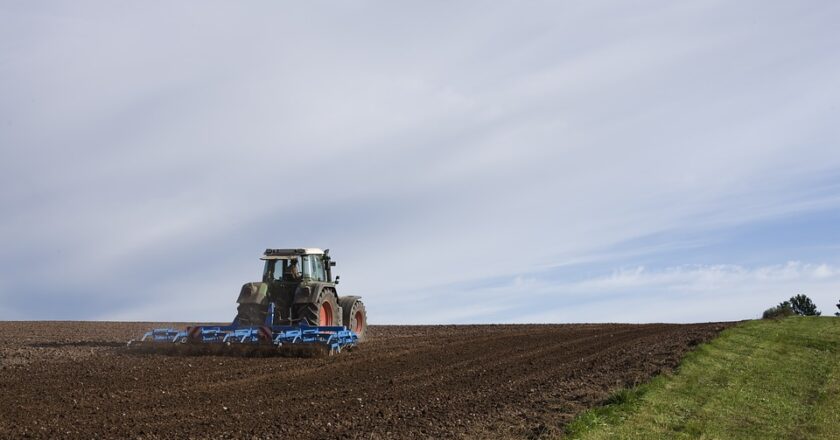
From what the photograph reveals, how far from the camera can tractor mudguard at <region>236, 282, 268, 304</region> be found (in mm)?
20375

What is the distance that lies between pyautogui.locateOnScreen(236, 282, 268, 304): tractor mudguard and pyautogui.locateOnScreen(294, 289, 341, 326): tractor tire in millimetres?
921

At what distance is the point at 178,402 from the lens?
11.5 meters

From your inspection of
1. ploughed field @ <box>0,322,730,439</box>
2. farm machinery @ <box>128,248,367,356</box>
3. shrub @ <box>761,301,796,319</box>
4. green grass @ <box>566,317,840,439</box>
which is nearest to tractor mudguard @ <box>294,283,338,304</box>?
farm machinery @ <box>128,248,367,356</box>

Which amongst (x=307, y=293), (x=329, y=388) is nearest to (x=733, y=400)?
(x=329, y=388)

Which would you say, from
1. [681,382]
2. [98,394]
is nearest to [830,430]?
[681,382]

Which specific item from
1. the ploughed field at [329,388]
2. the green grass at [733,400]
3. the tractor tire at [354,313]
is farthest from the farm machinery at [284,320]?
the green grass at [733,400]

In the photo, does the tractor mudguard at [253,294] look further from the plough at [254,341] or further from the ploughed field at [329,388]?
the ploughed field at [329,388]

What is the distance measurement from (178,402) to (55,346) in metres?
10.9

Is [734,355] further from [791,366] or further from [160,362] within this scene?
[160,362]

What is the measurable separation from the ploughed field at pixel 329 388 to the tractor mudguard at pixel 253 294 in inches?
108

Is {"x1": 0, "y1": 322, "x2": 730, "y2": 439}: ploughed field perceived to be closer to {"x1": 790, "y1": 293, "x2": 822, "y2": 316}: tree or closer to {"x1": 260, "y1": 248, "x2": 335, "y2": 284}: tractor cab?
{"x1": 260, "y1": 248, "x2": 335, "y2": 284}: tractor cab

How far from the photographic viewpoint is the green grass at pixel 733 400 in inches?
422

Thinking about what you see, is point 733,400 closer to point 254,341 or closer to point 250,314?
point 254,341

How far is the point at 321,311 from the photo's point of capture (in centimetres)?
2073
